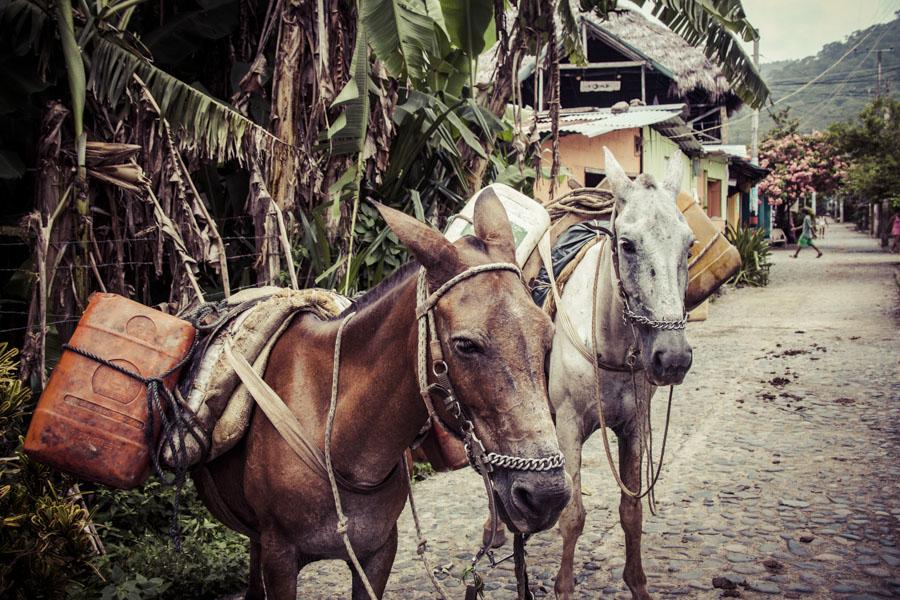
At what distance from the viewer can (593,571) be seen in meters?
4.36

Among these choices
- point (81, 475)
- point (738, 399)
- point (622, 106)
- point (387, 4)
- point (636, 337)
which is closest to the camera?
point (81, 475)

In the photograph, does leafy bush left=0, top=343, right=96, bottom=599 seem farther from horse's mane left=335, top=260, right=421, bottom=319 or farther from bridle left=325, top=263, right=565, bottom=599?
bridle left=325, top=263, right=565, bottom=599

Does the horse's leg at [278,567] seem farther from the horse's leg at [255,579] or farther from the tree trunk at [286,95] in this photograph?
the tree trunk at [286,95]

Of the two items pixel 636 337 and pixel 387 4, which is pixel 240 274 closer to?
pixel 387 4

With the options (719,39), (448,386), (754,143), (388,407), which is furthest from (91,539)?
(754,143)

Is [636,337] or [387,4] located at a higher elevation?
[387,4]

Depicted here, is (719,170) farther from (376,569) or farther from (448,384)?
(448,384)

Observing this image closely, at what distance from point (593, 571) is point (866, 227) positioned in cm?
5375

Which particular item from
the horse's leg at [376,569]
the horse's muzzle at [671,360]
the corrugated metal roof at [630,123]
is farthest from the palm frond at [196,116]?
the corrugated metal roof at [630,123]

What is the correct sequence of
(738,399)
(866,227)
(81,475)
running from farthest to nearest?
(866,227)
(738,399)
(81,475)

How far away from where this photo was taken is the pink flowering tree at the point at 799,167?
31.4 meters

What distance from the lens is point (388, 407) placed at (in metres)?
2.18

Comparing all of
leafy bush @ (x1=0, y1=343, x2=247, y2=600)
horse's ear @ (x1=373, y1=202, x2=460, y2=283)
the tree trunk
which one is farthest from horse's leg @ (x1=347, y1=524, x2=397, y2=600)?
the tree trunk

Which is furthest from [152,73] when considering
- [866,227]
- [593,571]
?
[866,227]
